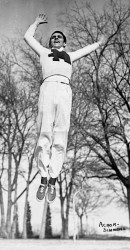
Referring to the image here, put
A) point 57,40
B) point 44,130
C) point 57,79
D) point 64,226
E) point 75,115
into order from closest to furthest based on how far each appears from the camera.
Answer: point 44,130 < point 57,79 < point 57,40 < point 75,115 < point 64,226

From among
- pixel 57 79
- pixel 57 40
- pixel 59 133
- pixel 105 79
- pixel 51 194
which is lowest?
pixel 51 194

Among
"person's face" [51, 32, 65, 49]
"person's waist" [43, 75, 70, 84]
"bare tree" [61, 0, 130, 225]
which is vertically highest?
"bare tree" [61, 0, 130, 225]

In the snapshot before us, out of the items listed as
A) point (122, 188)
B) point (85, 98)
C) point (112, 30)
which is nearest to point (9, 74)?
point (85, 98)

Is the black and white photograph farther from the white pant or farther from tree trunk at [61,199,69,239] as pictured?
the white pant

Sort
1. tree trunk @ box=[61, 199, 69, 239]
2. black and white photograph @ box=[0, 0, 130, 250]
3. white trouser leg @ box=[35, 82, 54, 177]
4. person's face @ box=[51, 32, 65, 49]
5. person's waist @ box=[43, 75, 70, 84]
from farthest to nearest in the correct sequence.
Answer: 1. tree trunk @ box=[61, 199, 69, 239]
2. black and white photograph @ box=[0, 0, 130, 250]
3. person's face @ box=[51, 32, 65, 49]
4. person's waist @ box=[43, 75, 70, 84]
5. white trouser leg @ box=[35, 82, 54, 177]

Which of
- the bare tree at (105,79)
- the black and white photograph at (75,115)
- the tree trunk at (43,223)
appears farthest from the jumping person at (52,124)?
the tree trunk at (43,223)

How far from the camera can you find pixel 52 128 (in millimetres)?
2803

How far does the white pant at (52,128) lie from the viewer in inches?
108

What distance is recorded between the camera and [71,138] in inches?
294

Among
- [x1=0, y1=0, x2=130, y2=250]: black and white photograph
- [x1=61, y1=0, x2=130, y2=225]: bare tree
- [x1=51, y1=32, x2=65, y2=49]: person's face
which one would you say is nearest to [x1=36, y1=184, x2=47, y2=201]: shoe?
[x1=51, y1=32, x2=65, y2=49]: person's face

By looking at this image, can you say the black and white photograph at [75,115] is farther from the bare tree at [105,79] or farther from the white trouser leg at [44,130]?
the white trouser leg at [44,130]

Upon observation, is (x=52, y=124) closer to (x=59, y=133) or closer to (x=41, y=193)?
(x=59, y=133)

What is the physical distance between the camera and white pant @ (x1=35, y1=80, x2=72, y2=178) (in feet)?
9.01

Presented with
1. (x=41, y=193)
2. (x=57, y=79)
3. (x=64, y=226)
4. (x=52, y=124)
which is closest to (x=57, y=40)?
(x=57, y=79)
